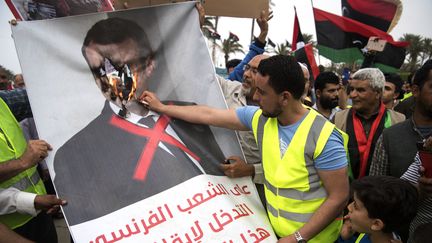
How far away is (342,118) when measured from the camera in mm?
2988

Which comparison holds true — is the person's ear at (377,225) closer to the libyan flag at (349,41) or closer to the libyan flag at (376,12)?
the libyan flag at (349,41)

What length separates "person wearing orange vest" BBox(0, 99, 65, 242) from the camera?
1.68 m

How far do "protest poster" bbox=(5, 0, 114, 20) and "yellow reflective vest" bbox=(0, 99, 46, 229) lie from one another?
1.70 ft

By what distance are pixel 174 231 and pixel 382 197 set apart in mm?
1024

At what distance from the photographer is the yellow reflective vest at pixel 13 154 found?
5.85 ft

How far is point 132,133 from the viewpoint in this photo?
1888 millimetres

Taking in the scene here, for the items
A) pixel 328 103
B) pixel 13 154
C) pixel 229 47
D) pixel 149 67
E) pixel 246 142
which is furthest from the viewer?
pixel 229 47

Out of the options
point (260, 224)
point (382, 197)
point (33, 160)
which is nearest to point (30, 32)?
point (33, 160)

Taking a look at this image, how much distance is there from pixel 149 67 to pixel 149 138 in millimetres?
485

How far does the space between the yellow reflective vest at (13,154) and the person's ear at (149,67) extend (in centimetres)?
82

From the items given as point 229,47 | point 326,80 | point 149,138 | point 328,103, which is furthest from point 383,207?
point 229,47

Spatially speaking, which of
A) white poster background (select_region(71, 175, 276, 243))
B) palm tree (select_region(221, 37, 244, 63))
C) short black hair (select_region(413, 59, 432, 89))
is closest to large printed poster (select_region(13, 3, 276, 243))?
white poster background (select_region(71, 175, 276, 243))

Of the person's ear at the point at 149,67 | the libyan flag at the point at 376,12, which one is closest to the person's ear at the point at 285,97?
the person's ear at the point at 149,67

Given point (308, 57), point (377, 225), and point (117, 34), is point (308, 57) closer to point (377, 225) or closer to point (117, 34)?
point (117, 34)
